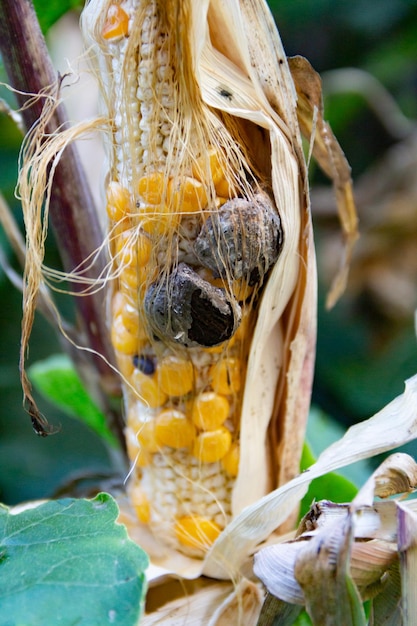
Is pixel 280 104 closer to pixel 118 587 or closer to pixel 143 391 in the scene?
pixel 143 391

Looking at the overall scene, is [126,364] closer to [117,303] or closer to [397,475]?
[117,303]

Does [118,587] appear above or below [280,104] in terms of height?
below

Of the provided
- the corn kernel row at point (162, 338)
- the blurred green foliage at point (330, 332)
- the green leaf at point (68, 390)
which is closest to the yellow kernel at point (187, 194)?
the corn kernel row at point (162, 338)

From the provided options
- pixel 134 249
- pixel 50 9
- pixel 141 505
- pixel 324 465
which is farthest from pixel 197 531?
pixel 50 9

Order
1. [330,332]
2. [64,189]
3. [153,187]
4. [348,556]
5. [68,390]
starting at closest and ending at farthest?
[348,556] → [153,187] → [64,189] → [68,390] → [330,332]

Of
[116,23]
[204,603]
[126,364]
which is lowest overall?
[204,603]

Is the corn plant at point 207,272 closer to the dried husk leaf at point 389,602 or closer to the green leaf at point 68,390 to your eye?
the dried husk leaf at point 389,602

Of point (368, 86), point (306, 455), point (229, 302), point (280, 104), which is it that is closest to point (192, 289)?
point (229, 302)
